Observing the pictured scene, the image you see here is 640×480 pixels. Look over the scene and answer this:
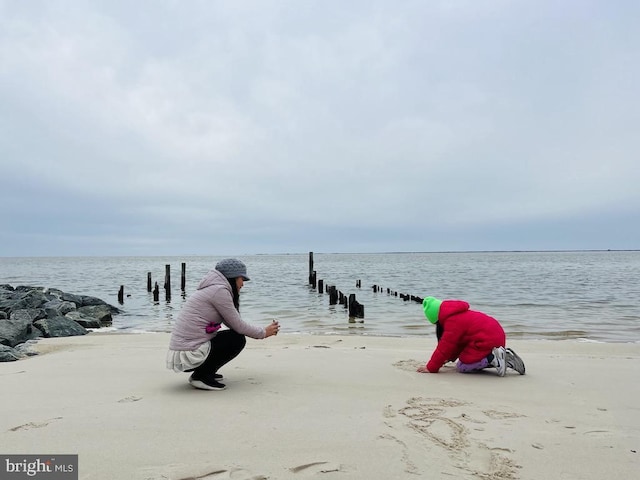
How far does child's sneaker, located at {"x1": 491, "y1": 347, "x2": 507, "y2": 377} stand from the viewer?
17.6ft

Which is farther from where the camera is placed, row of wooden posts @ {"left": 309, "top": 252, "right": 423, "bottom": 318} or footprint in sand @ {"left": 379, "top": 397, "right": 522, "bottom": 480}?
row of wooden posts @ {"left": 309, "top": 252, "right": 423, "bottom": 318}

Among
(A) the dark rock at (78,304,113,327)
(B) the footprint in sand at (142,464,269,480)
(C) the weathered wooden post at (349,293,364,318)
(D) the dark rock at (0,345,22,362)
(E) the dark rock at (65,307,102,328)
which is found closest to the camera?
(B) the footprint in sand at (142,464,269,480)

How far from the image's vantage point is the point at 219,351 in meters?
4.60

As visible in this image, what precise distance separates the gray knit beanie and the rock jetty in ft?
13.6

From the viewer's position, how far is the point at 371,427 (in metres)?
3.50

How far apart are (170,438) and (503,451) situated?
2.22 meters

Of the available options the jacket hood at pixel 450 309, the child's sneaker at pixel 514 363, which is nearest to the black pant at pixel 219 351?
the jacket hood at pixel 450 309

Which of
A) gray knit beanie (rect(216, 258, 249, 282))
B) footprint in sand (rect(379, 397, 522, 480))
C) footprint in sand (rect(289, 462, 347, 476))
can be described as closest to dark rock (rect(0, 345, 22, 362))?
gray knit beanie (rect(216, 258, 249, 282))

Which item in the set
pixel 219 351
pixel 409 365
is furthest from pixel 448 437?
pixel 409 365

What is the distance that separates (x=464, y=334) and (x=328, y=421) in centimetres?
236

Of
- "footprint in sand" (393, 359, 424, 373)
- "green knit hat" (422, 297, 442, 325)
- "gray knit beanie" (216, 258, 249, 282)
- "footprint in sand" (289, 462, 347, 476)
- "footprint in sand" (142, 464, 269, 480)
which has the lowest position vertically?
"footprint in sand" (393, 359, 424, 373)

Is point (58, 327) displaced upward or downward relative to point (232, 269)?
downward

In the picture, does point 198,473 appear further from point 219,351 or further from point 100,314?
point 100,314

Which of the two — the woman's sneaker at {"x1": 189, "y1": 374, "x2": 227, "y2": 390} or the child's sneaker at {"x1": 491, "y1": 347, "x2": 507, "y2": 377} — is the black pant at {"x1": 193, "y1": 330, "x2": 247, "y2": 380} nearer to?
the woman's sneaker at {"x1": 189, "y1": 374, "x2": 227, "y2": 390}
